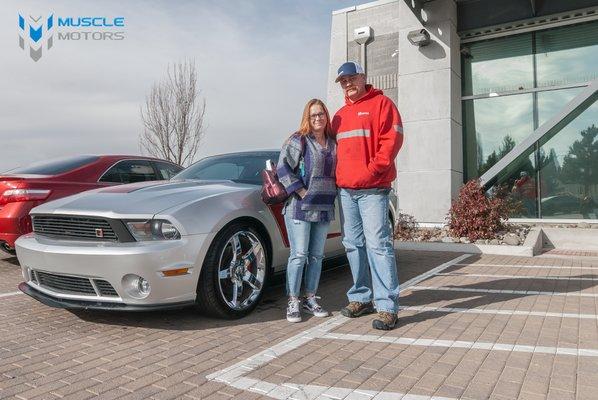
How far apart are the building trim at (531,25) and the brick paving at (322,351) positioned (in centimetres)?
712

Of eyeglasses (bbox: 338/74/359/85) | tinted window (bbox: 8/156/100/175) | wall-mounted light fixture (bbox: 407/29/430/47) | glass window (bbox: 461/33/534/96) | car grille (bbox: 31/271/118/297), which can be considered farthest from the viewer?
glass window (bbox: 461/33/534/96)

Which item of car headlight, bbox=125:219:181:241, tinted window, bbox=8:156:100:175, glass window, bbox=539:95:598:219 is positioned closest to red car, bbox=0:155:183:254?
tinted window, bbox=8:156:100:175

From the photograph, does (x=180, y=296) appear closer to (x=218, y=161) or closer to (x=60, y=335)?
(x=60, y=335)

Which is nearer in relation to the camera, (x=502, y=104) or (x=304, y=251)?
(x=304, y=251)

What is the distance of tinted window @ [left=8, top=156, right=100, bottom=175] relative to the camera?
5883mm

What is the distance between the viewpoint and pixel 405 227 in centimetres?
932

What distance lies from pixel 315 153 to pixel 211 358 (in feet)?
5.76

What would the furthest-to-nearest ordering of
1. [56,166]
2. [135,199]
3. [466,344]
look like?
1. [56,166]
2. [135,199]
3. [466,344]

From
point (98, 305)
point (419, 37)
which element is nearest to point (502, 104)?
point (419, 37)

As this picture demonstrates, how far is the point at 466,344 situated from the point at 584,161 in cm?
811

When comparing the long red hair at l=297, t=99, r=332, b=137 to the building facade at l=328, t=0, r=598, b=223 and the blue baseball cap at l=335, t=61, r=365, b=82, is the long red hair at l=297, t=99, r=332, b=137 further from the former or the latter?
the building facade at l=328, t=0, r=598, b=223

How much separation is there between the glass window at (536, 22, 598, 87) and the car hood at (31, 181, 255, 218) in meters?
8.43

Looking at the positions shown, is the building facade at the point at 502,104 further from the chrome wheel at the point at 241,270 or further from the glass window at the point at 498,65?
the chrome wheel at the point at 241,270

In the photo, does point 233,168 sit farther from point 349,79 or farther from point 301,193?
point 349,79
